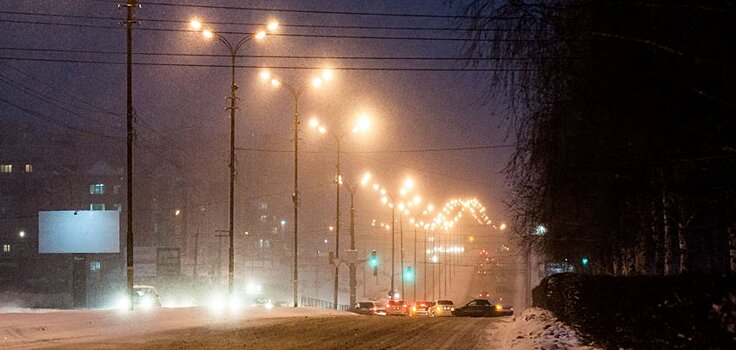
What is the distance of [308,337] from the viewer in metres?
24.7

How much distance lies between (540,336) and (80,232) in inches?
2235

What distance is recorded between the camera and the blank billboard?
7150cm

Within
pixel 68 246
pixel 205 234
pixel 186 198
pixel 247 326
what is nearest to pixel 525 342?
pixel 247 326

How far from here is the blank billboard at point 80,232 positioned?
71.5 metres

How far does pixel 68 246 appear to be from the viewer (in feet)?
238

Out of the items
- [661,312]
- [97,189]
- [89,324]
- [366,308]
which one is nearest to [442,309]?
[366,308]

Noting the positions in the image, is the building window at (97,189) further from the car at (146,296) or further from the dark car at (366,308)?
the car at (146,296)

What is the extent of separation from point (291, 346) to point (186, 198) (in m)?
107

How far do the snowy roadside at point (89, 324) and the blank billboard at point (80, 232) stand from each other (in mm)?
37046

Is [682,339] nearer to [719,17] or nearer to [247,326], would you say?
[719,17]

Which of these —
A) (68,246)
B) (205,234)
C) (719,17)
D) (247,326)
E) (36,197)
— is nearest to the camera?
(719,17)

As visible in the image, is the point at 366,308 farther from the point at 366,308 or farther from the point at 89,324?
the point at 89,324

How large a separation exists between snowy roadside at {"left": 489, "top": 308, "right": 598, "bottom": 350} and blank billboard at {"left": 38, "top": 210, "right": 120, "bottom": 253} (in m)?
46.8

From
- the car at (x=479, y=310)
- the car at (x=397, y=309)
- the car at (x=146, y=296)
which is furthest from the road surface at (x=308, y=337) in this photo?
the car at (x=397, y=309)
